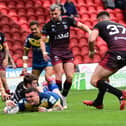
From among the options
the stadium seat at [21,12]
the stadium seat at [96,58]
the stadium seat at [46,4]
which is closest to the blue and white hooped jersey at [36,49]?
the stadium seat at [96,58]

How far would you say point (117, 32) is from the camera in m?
9.43

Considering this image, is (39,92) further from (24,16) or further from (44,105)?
(24,16)

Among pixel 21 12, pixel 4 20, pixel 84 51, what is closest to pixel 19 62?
pixel 4 20

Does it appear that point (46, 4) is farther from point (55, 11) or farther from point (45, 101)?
point (45, 101)

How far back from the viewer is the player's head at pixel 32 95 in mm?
8477

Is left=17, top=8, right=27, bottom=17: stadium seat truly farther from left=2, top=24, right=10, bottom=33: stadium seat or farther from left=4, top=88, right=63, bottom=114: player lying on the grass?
left=4, top=88, right=63, bottom=114: player lying on the grass

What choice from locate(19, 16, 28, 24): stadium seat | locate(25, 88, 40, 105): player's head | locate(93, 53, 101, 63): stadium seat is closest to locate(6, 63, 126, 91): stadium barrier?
locate(93, 53, 101, 63): stadium seat

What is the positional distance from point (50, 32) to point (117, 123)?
465cm

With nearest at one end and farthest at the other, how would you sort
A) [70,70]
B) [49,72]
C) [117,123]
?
[117,123], [70,70], [49,72]

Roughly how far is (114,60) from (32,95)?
172 centimetres

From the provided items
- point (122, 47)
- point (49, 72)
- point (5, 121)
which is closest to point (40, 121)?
point (5, 121)

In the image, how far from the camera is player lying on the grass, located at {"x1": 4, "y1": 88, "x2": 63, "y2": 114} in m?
8.57

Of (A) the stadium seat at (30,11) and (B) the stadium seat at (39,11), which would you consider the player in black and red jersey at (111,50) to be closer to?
(A) the stadium seat at (30,11)

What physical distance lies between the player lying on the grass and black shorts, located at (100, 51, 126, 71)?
1.07 metres
